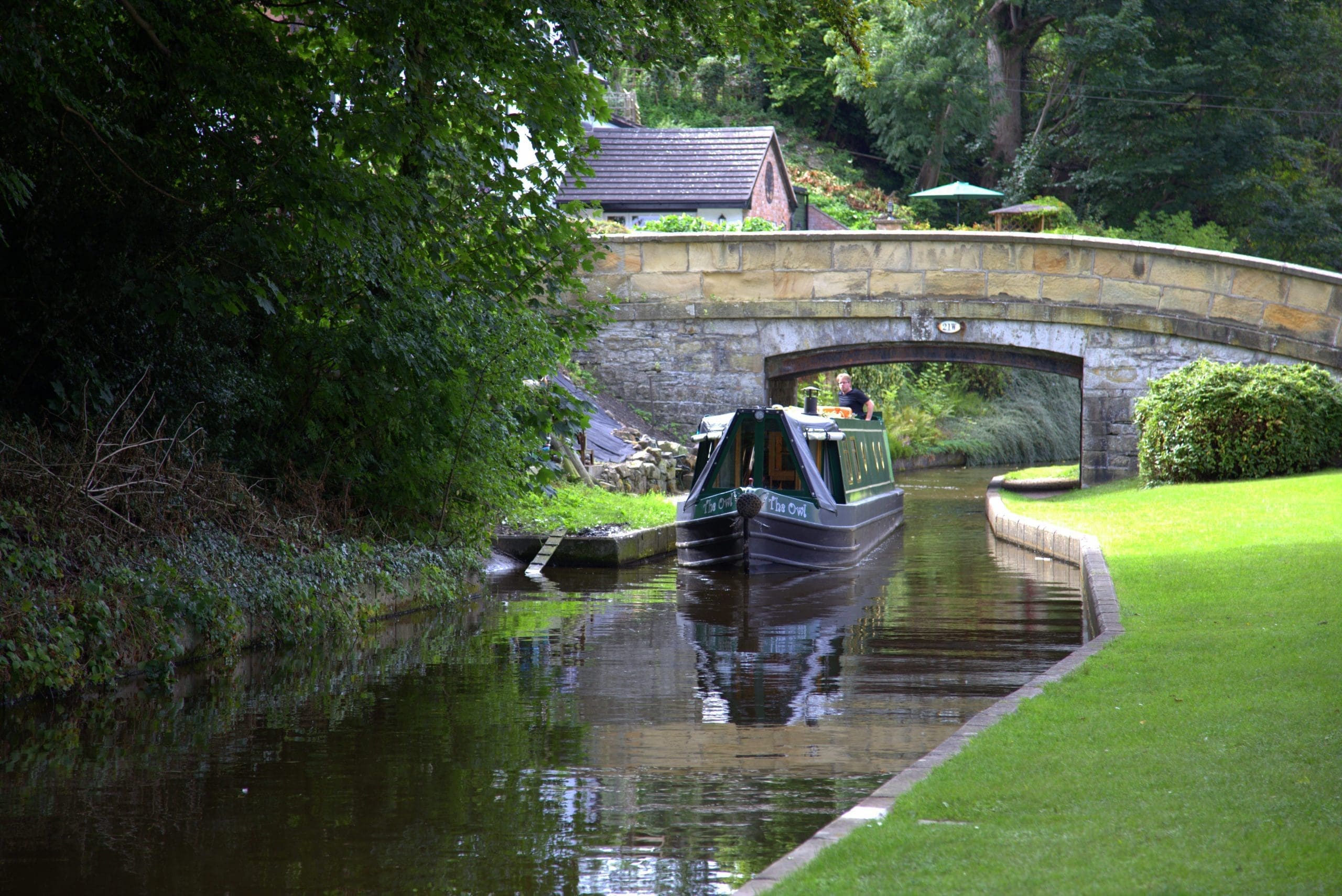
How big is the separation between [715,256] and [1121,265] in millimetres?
6230

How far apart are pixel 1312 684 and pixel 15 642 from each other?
639cm

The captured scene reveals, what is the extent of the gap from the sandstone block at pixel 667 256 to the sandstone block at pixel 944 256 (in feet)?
11.8

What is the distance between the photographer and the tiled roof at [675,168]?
2961 centimetres

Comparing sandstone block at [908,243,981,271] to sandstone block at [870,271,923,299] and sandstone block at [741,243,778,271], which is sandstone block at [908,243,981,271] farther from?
sandstone block at [741,243,778,271]

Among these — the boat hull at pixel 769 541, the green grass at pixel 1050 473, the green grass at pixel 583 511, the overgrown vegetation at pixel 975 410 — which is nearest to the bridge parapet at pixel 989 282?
the green grass at pixel 1050 473

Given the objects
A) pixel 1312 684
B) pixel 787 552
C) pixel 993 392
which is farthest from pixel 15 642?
pixel 993 392

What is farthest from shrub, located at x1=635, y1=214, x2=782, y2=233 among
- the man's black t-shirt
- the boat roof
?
the boat roof

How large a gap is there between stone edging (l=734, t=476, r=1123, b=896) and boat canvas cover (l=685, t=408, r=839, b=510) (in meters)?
2.46

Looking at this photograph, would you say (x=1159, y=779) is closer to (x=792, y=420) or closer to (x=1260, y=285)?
(x=792, y=420)


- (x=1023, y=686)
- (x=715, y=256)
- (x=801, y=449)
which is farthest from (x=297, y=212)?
(x=715, y=256)

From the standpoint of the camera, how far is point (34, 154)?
Answer: 9.01 meters

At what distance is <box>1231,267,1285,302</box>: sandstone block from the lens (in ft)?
64.2

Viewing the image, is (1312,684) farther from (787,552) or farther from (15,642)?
(787,552)

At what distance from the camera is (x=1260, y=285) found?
19641 mm
